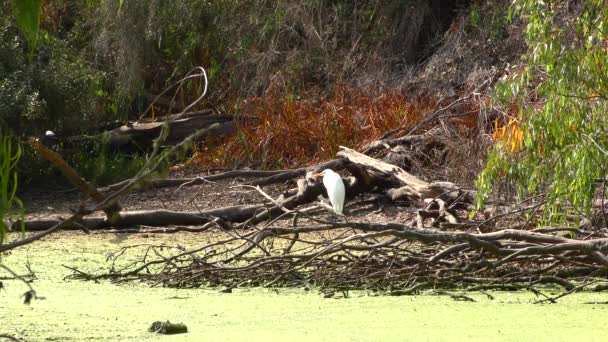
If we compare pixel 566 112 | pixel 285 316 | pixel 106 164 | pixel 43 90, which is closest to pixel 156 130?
pixel 106 164

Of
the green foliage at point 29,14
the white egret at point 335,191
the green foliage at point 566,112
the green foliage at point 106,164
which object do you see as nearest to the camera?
the green foliage at point 29,14

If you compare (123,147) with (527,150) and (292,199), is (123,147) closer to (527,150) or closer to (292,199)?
(292,199)

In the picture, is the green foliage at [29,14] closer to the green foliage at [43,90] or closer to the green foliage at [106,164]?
the green foliage at [43,90]

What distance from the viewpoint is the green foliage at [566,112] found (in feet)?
20.3

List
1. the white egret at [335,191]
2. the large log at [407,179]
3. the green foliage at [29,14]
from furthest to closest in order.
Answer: the large log at [407,179], the white egret at [335,191], the green foliage at [29,14]

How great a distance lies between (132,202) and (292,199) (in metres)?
2.04

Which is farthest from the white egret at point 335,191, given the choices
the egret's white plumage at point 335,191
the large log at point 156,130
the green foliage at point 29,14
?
the green foliage at point 29,14

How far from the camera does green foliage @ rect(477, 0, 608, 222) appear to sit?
20.3ft

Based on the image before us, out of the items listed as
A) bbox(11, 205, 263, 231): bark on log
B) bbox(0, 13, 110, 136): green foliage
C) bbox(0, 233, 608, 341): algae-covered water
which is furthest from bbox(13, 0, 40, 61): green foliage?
bbox(0, 13, 110, 136): green foliage

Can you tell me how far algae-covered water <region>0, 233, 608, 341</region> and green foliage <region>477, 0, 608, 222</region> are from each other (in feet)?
3.49

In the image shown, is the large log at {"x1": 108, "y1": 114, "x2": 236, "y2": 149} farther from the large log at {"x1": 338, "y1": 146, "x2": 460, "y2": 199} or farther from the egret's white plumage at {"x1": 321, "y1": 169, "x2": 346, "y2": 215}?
the egret's white plumage at {"x1": 321, "y1": 169, "x2": 346, "y2": 215}

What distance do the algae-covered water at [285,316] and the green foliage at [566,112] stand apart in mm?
1065

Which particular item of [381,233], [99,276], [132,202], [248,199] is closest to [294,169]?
[248,199]

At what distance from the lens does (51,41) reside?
12070 millimetres
